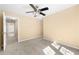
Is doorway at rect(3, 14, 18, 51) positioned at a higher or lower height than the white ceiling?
lower

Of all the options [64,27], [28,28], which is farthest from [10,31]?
[64,27]

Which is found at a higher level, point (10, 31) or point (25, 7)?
point (25, 7)

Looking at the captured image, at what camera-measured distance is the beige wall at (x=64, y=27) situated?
1.37 metres

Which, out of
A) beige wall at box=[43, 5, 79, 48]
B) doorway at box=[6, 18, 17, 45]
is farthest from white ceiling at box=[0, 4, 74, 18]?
doorway at box=[6, 18, 17, 45]

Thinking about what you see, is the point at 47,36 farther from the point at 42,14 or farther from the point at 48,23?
the point at 42,14

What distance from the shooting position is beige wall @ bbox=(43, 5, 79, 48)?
4.48 ft

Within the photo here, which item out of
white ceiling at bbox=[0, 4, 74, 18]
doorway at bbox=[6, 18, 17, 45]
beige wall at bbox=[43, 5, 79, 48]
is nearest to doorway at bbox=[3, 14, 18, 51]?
doorway at bbox=[6, 18, 17, 45]

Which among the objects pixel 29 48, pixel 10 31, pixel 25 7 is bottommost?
pixel 29 48

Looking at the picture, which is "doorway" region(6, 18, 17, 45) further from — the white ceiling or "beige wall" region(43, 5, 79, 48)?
"beige wall" region(43, 5, 79, 48)

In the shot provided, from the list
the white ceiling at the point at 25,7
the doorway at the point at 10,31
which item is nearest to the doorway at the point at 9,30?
the doorway at the point at 10,31

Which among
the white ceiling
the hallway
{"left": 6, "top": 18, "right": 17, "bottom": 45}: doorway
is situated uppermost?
the white ceiling

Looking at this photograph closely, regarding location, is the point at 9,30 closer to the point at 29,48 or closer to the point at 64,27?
the point at 29,48

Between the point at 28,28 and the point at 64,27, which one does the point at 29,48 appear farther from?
the point at 64,27

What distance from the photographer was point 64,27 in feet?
4.65
